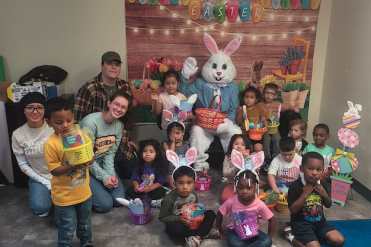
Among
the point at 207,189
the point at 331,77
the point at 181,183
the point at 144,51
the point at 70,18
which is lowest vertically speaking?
the point at 207,189

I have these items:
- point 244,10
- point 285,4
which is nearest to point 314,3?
point 285,4

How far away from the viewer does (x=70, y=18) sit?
12.6 ft

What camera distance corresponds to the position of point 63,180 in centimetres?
212

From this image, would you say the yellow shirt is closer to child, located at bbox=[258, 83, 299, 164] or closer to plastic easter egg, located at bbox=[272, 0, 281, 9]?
child, located at bbox=[258, 83, 299, 164]

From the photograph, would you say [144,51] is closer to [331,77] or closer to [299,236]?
[331,77]

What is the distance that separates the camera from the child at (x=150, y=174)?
10.0 feet

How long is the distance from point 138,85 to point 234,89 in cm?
116

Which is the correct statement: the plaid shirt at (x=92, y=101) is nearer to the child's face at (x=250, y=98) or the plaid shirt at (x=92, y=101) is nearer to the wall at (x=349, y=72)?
the child's face at (x=250, y=98)

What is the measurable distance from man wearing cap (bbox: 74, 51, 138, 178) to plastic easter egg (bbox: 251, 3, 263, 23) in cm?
176

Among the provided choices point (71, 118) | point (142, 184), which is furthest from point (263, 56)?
point (71, 118)

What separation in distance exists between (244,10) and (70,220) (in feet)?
10.1

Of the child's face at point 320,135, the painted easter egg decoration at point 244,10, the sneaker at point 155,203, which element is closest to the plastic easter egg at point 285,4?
the painted easter egg decoration at point 244,10

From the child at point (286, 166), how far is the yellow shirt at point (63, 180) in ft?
5.65

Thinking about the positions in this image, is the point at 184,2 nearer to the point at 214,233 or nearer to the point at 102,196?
the point at 102,196
